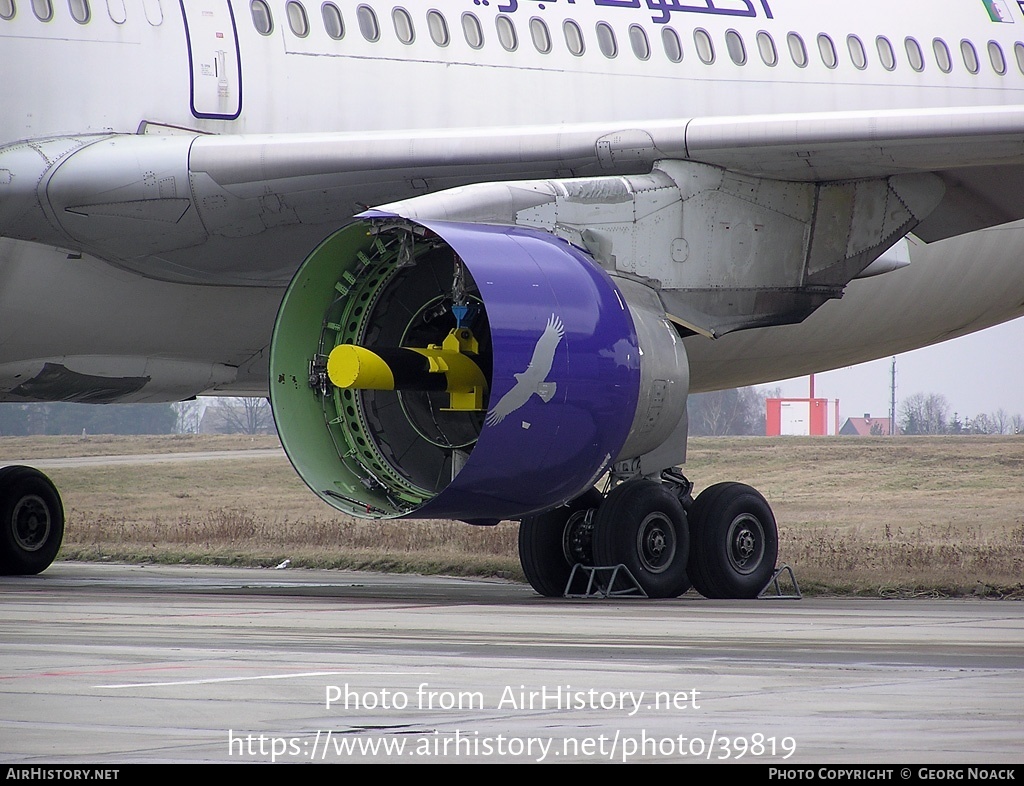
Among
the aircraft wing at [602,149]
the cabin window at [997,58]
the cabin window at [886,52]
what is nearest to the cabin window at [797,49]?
the cabin window at [886,52]

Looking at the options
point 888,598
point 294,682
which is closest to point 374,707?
point 294,682

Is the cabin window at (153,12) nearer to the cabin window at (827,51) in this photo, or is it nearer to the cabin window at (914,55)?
the cabin window at (827,51)

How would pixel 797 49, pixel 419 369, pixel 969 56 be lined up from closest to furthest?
pixel 419 369 < pixel 797 49 < pixel 969 56

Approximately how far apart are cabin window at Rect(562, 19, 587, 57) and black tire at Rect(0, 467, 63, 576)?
577cm

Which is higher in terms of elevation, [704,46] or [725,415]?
[704,46]

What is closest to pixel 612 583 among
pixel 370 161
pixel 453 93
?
pixel 370 161

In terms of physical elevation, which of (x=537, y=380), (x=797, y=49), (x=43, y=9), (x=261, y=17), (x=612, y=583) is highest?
(x=797, y=49)

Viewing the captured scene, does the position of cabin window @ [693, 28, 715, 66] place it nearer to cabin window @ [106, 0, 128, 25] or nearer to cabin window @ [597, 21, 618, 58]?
cabin window @ [597, 21, 618, 58]

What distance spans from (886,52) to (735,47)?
1.62 metres

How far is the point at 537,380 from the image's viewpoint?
29.9 ft

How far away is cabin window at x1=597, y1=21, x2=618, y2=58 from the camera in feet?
41.4

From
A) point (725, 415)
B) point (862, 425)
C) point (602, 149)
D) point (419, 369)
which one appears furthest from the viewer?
point (862, 425)

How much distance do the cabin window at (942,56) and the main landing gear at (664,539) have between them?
4.98 meters

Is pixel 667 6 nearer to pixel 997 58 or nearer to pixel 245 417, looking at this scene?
pixel 997 58
